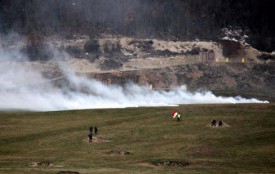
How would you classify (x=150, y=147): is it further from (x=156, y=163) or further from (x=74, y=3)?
(x=74, y=3)

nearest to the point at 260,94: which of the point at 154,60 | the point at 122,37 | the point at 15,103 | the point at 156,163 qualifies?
the point at 154,60

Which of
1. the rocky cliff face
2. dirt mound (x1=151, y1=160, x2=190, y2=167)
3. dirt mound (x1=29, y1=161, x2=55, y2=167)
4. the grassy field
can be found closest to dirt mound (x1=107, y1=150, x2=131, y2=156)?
the grassy field

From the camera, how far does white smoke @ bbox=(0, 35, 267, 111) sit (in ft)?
415

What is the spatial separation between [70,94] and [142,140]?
61.9 m

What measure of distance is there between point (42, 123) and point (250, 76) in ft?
310

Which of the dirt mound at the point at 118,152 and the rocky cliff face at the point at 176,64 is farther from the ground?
the rocky cliff face at the point at 176,64

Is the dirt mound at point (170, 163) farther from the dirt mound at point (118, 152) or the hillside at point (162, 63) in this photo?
the hillside at point (162, 63)

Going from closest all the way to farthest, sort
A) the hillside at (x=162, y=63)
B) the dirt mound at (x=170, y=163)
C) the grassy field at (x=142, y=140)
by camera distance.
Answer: the grassy field at (x=142, y=140) → the dirt mound at (x=170, y=163) → the hillside at (x=162, y=63)

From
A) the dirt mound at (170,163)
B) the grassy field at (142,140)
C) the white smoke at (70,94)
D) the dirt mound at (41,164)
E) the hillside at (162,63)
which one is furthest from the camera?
the hillside at (162,63)

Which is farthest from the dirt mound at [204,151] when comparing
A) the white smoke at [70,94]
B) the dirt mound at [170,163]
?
the white smoke at [70,94]

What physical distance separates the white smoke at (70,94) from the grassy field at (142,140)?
16866mm

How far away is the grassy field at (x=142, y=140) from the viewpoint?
6328 cm

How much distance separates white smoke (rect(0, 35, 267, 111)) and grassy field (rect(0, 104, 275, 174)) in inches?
664

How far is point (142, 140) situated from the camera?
266ft
